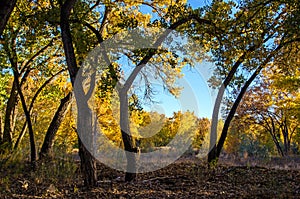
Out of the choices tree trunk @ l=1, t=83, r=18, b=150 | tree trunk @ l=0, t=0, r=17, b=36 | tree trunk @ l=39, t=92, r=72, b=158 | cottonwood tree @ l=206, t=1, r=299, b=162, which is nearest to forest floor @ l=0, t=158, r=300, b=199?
tree trunk @ l=39, t=92, r=72, b=158

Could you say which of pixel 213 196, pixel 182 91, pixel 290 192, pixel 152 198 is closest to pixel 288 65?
pixel 182 91

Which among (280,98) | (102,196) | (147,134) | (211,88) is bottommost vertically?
(102,196)

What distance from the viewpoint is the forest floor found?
5.36 m

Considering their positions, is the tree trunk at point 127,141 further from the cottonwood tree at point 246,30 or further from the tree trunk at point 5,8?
the tree trunk at point 5,8

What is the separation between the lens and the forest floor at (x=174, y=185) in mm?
5355

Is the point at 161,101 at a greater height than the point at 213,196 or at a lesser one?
greater

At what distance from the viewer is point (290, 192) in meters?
5.58

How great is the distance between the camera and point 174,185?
255 inches

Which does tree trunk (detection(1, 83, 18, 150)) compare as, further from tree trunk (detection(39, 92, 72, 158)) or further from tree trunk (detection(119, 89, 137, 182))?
tree trunk (detection(119, 89, 137, 182))

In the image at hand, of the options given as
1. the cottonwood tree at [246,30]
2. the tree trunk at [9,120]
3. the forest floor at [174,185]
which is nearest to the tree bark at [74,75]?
the forest floor at [174,185]

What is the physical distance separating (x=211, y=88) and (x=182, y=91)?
112cm

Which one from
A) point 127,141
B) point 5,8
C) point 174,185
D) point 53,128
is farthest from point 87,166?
point 53,128

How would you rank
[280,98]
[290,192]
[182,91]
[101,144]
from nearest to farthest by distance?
[290,192] < [182,91] < [280,98] < [101,144]

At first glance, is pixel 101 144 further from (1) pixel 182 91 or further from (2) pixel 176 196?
(2) pixel 176 196
